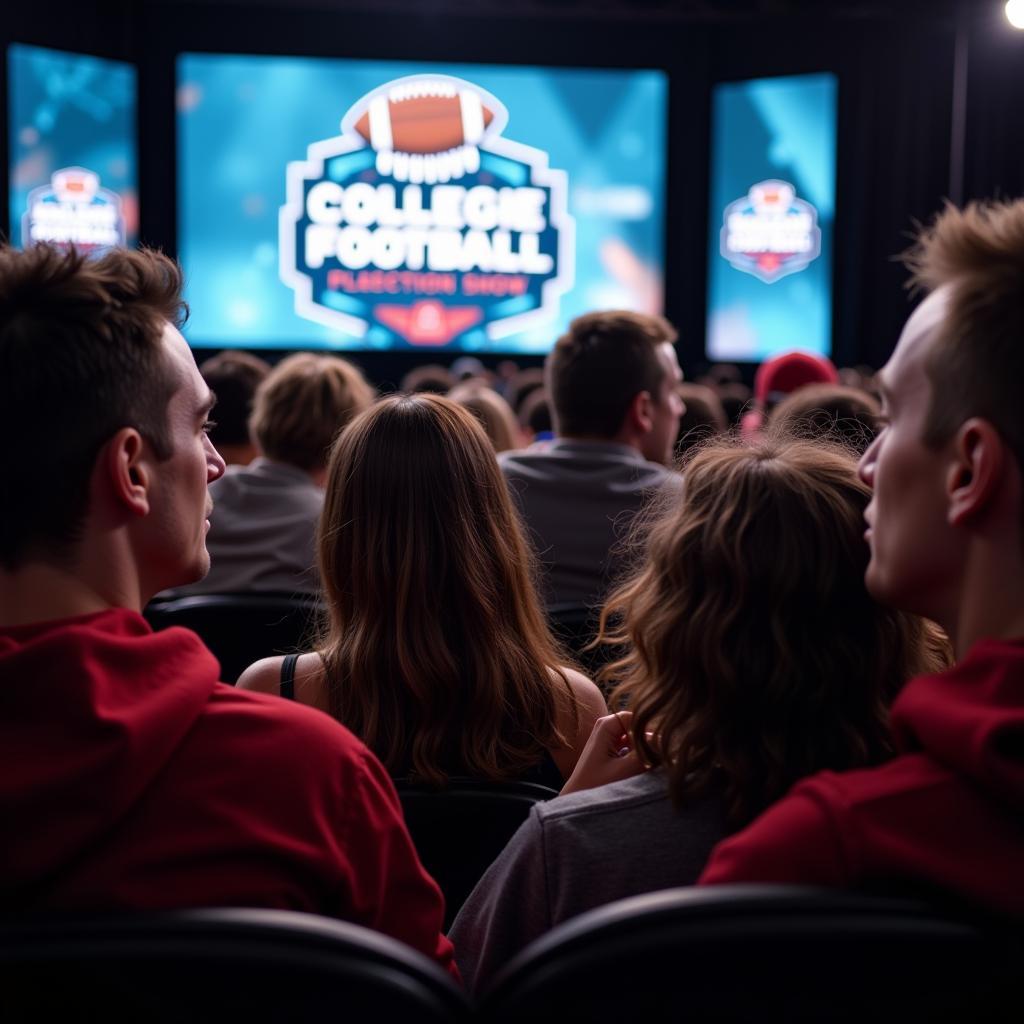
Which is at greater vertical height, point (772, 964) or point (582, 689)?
point (772, 964)

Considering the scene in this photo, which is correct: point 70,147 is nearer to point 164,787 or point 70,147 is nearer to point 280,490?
point 280,490

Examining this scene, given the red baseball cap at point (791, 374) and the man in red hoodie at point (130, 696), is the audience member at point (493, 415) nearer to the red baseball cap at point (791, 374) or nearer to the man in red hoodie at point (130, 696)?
the red baseball cap at point (791, 374)

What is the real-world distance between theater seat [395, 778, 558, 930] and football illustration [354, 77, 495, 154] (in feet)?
27.8

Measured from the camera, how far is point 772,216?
9.62m

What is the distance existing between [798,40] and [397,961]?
32.4 feet

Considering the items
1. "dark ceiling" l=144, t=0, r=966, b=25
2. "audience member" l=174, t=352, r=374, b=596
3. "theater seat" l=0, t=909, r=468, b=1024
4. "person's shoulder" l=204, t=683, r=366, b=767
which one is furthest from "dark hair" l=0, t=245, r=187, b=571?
"dark ceiling" l=144, t=0, r=966, b=25

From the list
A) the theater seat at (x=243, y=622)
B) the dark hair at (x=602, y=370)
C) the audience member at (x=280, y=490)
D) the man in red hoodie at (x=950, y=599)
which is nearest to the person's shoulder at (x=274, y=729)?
the man in red hoodie at (x=950, y=599)

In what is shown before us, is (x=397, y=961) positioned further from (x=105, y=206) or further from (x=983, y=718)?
(x=105, y=206)

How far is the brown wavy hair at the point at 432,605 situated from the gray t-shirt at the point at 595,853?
38cm

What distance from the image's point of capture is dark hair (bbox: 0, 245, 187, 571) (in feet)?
3.05

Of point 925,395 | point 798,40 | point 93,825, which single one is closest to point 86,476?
point 93,825

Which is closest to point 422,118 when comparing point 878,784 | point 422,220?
point 422,220

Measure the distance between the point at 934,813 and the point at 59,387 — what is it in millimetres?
676

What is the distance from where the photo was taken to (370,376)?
31.9ft
